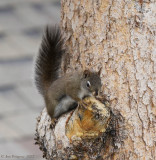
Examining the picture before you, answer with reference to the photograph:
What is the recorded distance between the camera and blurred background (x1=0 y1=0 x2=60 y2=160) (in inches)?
137

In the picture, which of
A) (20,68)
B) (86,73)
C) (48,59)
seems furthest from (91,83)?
(20,68)

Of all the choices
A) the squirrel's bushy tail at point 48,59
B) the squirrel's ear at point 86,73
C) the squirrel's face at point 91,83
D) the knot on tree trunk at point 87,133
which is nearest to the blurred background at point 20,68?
the squirrel's bushy tail at point 48,59

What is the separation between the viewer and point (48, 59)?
1.99 metres

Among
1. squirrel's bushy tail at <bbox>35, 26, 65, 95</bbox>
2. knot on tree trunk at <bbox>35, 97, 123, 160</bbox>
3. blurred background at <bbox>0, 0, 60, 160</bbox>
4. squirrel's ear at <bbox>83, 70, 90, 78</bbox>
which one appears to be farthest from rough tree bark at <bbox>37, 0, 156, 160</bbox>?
blurred background at <bbox>0, 0, 60, 160</bbox>

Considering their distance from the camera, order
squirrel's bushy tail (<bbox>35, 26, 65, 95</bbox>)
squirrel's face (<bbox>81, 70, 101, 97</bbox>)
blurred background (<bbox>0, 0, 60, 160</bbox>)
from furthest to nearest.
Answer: blurred background (<bbox>0, 0, 60, 160</bbox>) < squirrel's bushy tail (<bbox>35, 26, 65, 95</bbox>) < squirrel's face (<bbox>81, 70, 101, 97</bbox>)

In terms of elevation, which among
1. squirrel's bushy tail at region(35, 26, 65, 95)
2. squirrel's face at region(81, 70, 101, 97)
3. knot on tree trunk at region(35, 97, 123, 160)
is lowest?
knot on tree trunk at region(35, 97, 123, 160)

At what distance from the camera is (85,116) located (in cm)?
152

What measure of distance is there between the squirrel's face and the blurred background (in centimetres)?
148

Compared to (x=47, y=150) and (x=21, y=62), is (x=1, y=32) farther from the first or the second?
(x=47, y=150)

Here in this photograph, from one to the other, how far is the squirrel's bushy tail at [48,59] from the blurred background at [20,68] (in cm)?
129

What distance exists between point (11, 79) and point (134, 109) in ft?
7.32

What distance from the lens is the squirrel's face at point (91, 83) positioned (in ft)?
5.69

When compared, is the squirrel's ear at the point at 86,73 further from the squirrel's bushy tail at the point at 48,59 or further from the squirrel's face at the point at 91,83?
the squirrel's bushy tail at the point at 48,59

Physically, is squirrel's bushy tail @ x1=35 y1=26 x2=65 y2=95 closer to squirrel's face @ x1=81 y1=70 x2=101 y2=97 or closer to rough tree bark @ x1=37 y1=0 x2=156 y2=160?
squirrel's face @ x1=81 y1=70 x2=101 y2=97
